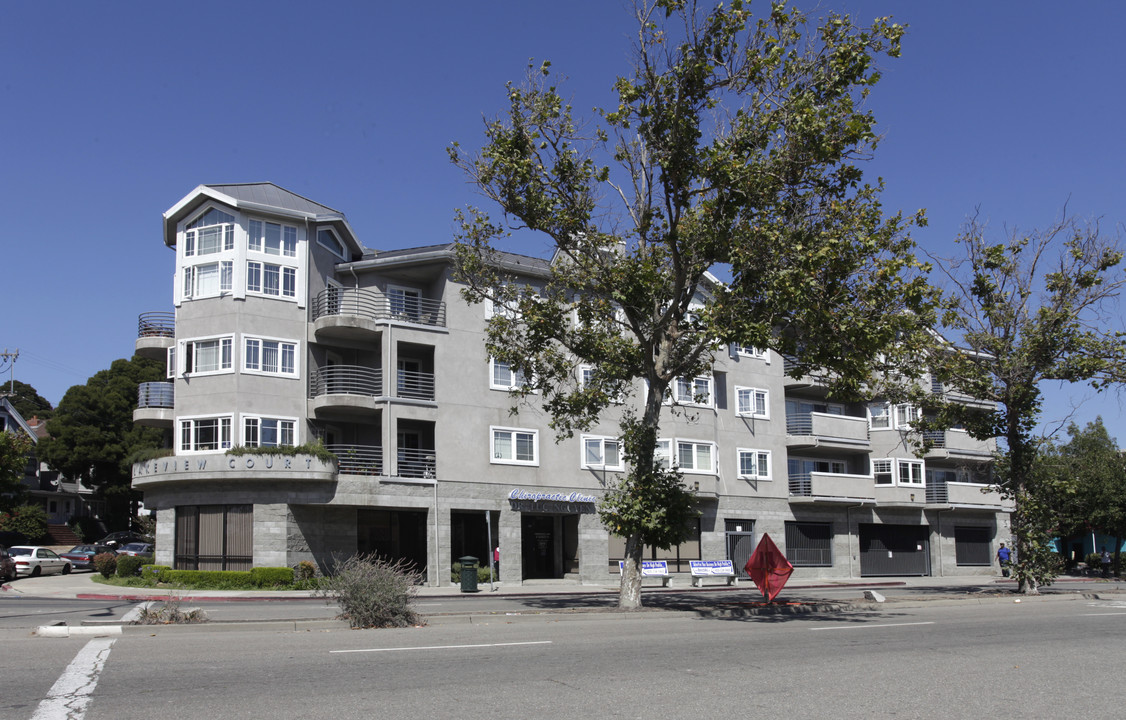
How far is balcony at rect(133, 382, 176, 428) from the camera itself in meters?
36.1

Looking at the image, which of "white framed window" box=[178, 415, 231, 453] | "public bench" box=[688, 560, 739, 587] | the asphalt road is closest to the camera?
the asphalt road

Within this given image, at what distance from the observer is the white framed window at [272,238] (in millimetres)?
35812

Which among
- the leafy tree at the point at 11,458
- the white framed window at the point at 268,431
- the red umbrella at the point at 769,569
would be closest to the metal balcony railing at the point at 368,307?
the white framed window at the point at 268,431

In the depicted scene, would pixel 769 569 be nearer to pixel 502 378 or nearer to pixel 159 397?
pixel 502 378

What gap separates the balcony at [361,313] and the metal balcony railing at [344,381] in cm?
137

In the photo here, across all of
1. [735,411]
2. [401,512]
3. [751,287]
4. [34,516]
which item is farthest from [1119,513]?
[34,516]

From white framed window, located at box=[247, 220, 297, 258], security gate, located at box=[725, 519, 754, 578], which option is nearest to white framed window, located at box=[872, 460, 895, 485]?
security gate, located at box=[725, 519, 754, 578]

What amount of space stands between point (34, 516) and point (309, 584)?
32398mm

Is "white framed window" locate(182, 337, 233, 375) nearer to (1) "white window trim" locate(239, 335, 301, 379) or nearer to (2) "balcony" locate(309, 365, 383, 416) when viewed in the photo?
(1) "white window trim" locate(239, 335, 301, 379)

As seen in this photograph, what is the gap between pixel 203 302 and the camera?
35.2m

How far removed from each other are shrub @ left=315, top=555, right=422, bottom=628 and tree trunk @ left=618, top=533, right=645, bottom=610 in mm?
6012

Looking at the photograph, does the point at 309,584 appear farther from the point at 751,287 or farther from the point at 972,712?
the point at 972,712

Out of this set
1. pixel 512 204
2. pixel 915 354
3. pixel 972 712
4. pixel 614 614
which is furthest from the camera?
pixel 915 354

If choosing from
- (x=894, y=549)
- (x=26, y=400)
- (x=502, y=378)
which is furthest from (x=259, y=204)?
(x=26, y=400)
